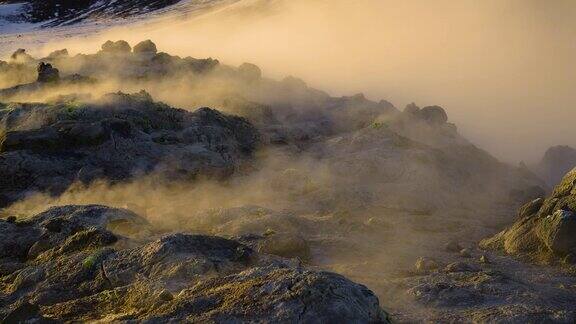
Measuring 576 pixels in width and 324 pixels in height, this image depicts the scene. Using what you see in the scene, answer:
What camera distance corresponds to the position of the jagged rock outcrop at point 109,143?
15.9m

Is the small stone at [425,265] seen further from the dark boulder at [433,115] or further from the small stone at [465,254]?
the dark boulder at [433,115]

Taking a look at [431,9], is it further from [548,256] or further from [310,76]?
[548,256]

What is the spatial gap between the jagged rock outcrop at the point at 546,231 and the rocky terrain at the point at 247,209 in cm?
4

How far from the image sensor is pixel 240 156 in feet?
66.4

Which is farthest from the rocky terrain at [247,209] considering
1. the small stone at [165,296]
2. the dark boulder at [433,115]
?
the dark boulder at [433,115]

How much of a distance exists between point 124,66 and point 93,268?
2086cm

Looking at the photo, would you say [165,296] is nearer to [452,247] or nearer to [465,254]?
[465,254]

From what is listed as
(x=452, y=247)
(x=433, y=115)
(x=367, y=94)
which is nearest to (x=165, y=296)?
(x=452, y=247)

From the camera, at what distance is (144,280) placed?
8.51 meters

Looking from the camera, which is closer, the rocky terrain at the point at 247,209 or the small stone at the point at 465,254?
the rocky terrain at the point at 247,209

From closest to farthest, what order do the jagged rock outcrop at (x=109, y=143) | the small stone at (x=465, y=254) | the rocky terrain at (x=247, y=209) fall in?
the rocky terrain at (x=247, y=209)
the small stone at (x=465, y=254)
the jagged rock outcrop at (x=109, y=143)

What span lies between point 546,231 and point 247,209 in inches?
284

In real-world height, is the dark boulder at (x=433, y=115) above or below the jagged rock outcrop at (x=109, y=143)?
below

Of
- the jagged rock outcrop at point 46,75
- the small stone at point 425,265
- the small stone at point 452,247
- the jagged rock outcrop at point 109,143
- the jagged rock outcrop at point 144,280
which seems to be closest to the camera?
the jagged rock outcrop at point 144,280
